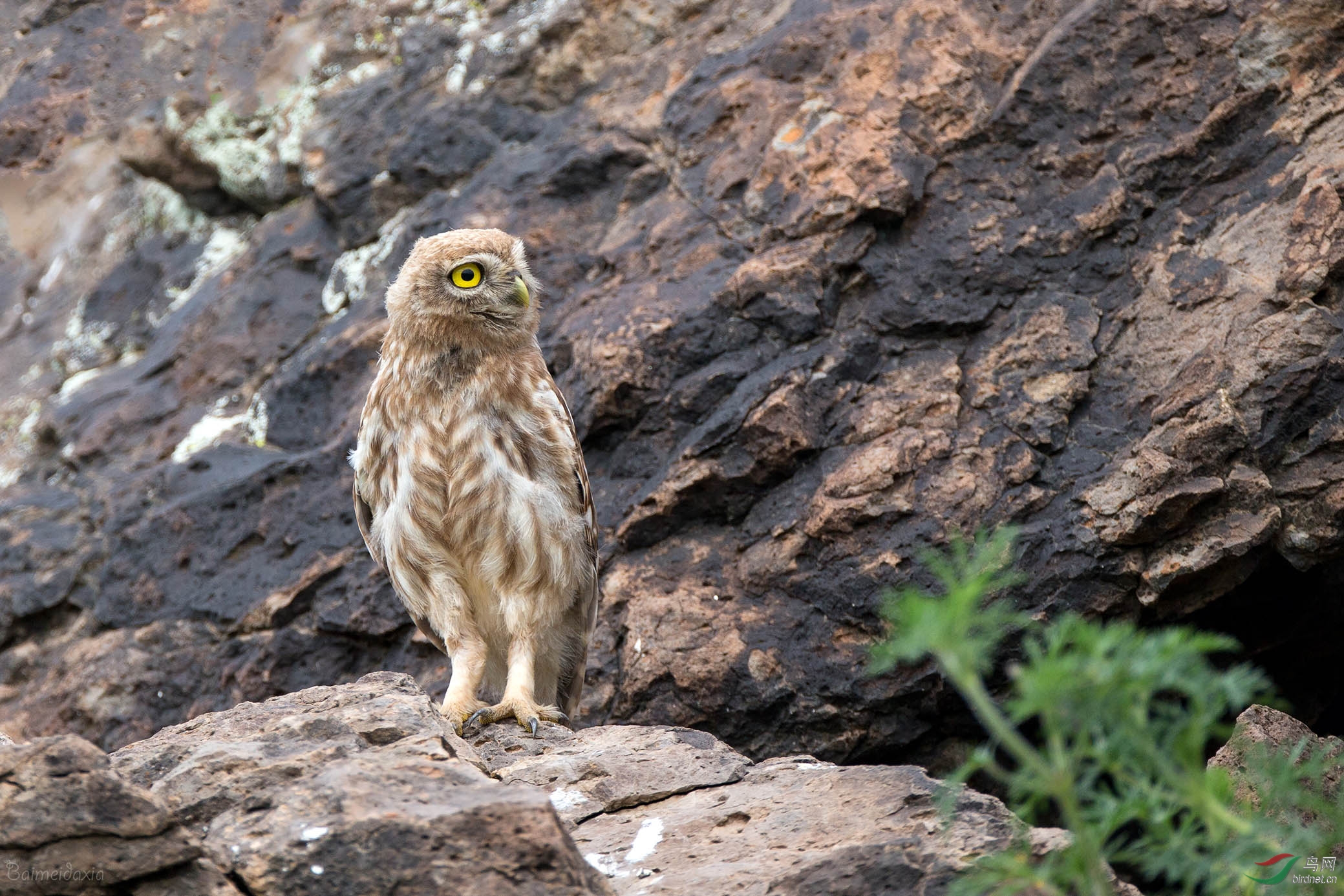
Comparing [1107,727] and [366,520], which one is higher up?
[1107,727]

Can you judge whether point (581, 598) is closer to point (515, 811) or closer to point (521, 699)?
point (521, 699)

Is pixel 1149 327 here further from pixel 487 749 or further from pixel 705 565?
pixel 487 749

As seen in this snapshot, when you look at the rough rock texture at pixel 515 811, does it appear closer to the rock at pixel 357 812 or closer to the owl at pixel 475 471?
the rock at pixel 357 812

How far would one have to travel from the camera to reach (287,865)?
2773 millimetres

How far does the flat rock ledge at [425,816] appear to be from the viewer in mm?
2713

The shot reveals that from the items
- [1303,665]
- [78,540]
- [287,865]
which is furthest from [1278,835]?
[78,540]

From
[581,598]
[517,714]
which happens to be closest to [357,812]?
[517,714]

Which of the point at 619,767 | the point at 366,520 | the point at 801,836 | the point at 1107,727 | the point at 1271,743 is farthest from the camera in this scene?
the point at 366,520

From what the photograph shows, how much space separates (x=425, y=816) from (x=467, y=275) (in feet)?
10.3

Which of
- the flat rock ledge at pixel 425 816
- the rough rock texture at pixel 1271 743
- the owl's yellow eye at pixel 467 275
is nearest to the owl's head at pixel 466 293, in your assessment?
the owl's yellow eye at pixel 467 275

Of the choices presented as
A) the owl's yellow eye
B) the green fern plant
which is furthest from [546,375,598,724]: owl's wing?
the green fern plant

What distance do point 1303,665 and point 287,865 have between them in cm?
475

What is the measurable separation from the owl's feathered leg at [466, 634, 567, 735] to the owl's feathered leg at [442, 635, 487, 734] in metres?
0.11

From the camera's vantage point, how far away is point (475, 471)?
17.4ft
